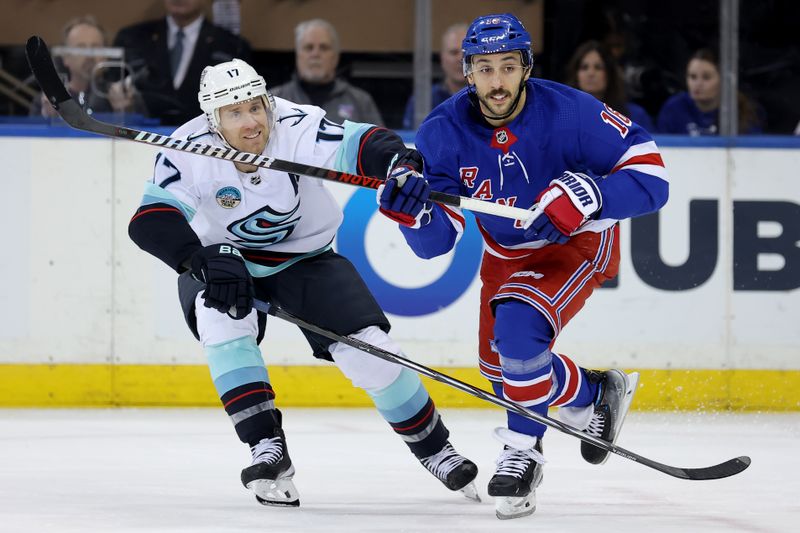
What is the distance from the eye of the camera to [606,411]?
11.9ft

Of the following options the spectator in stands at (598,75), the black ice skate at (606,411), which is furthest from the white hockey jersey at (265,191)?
the spectator in stands at (598,75)

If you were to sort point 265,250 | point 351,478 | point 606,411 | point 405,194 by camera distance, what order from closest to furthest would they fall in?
point 405,194, point 265,250, point 606,411, point 351,478

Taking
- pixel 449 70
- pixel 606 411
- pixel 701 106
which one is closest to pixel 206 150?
pixel 606 411

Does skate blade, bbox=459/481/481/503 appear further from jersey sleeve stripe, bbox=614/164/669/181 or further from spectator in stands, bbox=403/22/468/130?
spectator in stands, bbox=403/22/468/130

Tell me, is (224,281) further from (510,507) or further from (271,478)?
(510,507)

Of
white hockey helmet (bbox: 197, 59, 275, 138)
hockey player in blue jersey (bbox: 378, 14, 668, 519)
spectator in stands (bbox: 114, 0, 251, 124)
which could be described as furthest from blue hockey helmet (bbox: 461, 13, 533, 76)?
spectator in stands (bbox: 114, 0, 251, 124)

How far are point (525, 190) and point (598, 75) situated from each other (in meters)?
2.01

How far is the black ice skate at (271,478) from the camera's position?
3.27 metres

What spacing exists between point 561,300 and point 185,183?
0.89 m

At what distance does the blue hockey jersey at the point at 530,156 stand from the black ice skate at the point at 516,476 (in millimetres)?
460

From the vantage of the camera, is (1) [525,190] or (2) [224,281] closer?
(2) [224,281]

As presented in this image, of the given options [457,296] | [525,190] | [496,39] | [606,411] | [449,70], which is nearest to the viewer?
[496,39]

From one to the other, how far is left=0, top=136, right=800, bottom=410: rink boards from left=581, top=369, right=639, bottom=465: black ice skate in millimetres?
1462

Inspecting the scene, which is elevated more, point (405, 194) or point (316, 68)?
point (316, 68)
